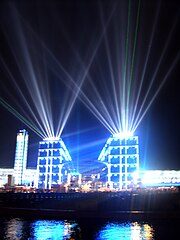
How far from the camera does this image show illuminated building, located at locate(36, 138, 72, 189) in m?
96.3

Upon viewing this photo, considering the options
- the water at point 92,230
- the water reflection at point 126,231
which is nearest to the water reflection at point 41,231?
the water at point 92,230

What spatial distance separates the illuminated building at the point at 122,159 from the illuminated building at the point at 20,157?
118ft

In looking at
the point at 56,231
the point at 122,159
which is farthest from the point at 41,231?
the point at 122,159

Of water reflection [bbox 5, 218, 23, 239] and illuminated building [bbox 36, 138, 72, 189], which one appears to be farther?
illuminated building [bbox 36, 138, 72, 189]

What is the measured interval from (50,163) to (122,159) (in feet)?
88.8

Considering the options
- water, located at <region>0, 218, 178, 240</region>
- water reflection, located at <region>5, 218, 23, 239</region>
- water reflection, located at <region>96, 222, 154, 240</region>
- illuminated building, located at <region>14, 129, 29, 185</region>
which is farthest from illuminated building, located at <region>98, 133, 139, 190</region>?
water reflection, located at <region>5, 218, 23, 239</region>

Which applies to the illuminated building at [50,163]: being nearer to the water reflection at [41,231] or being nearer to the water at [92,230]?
the water at [92,230]

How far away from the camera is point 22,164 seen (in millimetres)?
107750

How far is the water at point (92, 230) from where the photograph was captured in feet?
85.4

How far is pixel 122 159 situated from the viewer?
94.7m

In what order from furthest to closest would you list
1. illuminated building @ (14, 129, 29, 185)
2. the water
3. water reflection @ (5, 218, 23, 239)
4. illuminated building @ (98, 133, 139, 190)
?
illuminated building @ (14, 129, 29, 185) < illuminated building @ (98, 133, 139, 190) < the water < water reflection @ (5, 218, 23, 239)

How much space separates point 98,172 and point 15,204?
196 ft

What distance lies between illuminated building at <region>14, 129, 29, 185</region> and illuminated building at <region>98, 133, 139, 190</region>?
118 ft

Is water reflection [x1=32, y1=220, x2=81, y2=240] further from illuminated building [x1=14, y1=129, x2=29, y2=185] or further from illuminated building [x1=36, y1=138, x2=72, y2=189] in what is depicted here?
illuminated building [x1=14, y1=129, x2=29, y2=185]
